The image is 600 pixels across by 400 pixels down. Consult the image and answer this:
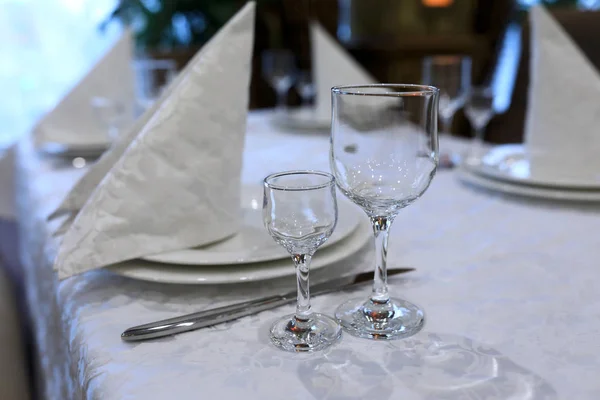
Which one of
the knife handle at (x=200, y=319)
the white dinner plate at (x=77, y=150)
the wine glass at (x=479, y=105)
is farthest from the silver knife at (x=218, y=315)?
the white dinner plate at (x=77, y=150)

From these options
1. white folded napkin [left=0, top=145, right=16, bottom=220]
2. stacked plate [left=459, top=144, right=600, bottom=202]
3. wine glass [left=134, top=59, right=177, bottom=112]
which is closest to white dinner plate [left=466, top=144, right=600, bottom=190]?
stacked plate [left=459, top=144, right=600, bottom=202]

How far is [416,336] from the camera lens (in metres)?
0.50

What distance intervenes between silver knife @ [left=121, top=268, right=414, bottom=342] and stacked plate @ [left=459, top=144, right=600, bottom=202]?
1.41 ft

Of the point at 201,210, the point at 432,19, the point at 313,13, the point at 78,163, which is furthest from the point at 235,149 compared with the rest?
the point at 432,19

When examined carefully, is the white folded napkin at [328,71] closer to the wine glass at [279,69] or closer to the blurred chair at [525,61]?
the wine glass at [279,69]

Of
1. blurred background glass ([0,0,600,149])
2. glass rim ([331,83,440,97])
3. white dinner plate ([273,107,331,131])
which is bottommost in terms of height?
white dinner plate ([273,107,331,131])

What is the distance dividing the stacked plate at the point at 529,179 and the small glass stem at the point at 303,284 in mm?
536

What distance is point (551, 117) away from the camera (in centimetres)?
95

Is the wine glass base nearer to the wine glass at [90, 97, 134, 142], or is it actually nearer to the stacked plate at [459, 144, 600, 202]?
the stacked plate at [459, 144, 600, 202]

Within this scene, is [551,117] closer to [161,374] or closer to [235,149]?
[235,149]

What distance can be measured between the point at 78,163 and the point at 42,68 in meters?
2.35

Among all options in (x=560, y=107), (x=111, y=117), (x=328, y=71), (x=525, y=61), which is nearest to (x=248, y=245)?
(x=560, y=107)

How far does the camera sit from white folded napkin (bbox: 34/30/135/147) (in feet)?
4.39

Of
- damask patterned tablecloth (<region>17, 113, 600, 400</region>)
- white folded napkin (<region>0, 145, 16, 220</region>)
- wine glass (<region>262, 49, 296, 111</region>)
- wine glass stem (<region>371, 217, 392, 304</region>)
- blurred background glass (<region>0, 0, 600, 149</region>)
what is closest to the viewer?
damask patterned tablecloth (<region>17, 113, 600, 400</region>)
